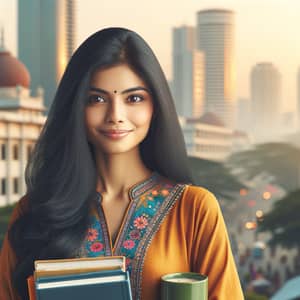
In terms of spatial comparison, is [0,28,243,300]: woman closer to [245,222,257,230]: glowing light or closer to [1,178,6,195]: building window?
[1,178,6,195]: building window

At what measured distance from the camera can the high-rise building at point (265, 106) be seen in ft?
20.1

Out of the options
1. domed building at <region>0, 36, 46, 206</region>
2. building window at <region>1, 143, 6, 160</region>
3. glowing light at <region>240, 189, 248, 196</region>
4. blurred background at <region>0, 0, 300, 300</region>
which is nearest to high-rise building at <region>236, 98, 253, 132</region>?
blurred background at <region>0, 0, 300, 300</region>

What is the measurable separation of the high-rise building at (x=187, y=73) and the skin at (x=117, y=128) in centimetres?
495

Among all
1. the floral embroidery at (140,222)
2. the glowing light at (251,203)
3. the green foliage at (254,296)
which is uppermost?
the floral embroidery at (140,222)

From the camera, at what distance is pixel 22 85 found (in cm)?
581

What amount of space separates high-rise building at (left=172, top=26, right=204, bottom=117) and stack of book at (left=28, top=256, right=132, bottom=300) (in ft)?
16.9

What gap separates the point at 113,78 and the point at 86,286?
0.24 m

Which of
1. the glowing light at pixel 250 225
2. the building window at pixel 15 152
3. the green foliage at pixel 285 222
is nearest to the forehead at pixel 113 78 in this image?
the building window at pixel 15 152

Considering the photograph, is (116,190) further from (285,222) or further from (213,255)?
(285,222)

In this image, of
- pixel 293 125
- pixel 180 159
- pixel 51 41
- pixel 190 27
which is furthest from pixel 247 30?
pixel 180 159

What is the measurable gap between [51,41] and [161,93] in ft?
15.7

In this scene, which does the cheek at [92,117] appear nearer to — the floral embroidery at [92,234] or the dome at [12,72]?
the floral embroidery at [92,234]

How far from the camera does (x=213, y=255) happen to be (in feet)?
2.69

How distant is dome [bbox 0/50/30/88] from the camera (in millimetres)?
5742
